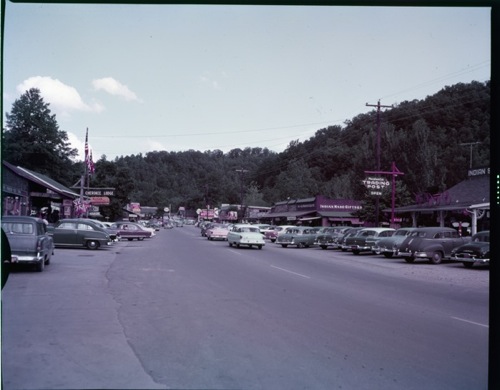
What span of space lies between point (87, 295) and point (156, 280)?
3.07 m

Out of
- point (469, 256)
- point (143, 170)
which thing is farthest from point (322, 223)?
point (143, 170)

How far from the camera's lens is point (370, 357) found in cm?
597

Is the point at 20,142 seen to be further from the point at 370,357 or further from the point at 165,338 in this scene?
the point at 370,357

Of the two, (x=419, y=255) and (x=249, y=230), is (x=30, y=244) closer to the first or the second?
(x=419, y=255)

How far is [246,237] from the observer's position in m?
31.3

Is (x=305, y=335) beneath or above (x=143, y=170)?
beneath

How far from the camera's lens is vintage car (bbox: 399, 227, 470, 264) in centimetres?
2244

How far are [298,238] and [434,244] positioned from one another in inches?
566

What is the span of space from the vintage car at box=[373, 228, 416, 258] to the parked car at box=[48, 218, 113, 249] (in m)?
14.2

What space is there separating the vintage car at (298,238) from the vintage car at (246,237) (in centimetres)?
404

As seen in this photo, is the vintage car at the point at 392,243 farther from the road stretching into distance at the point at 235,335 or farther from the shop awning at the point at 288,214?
the shop awning at the point at 288,214

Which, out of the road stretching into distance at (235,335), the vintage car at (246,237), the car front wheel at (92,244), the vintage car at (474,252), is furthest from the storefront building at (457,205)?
the car front wheel at (92,244)

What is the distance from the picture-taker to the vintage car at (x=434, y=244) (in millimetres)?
22438

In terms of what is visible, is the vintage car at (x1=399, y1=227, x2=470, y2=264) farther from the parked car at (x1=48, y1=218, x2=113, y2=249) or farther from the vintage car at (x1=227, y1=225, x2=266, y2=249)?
the parked car at (x1=48, y1=218, x2=113, y2=249)
